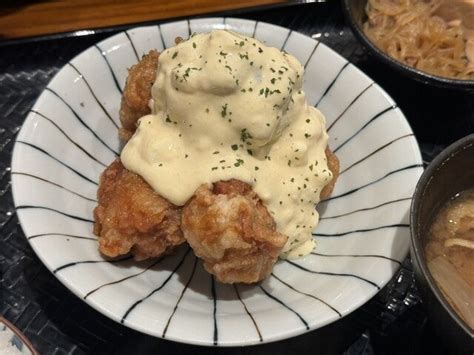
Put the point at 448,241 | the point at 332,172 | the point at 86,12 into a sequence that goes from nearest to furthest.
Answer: the point at 448,241 → the point at 332,172 → the point at 86,12

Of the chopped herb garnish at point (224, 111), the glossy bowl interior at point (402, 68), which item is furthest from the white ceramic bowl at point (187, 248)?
the chopped herb garnish at point (224, 111)

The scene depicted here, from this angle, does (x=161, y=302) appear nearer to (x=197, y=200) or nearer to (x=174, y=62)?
(x=197, y=200)

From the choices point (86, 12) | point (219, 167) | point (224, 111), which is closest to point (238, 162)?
point (219, 167)

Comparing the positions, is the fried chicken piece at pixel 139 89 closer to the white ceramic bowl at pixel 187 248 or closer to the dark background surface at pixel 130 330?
the white ceramic bowl at pixel 187 248

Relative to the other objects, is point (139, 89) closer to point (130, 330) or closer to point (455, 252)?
point (130, 330)

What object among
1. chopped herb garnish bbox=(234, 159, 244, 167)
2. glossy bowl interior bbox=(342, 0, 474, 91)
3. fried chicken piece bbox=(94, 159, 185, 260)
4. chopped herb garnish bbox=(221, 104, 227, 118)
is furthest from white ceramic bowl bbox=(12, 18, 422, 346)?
chopped herb garnish bbox=(221, 104, 227, 118)

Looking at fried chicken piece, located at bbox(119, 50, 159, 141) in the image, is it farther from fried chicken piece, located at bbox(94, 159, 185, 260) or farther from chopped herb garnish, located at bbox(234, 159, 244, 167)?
chopped herb garnish, located at bbox(234, 159, 244, 167)
